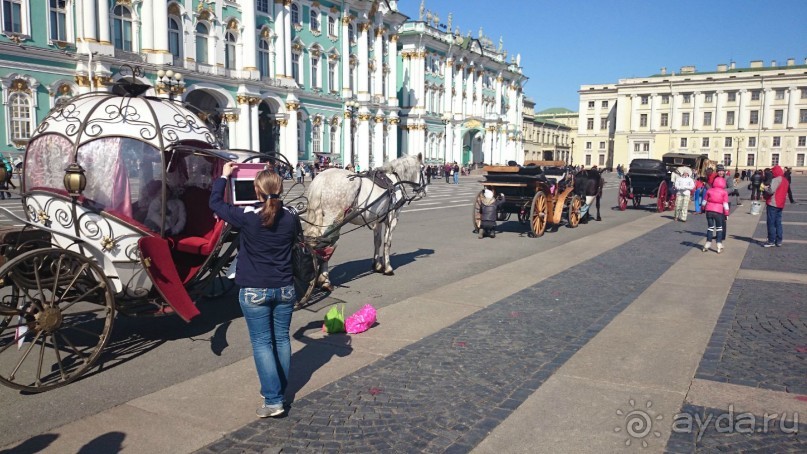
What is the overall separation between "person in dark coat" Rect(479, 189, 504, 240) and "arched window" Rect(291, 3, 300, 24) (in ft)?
107

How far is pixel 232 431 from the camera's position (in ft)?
14.3

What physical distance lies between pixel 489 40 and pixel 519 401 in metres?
87.8

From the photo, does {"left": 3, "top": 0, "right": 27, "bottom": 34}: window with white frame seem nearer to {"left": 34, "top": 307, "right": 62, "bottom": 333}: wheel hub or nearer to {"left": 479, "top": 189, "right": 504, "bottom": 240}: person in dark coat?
{"left": 479, "top": 189, "right": 504, "bottom": 240}: person in dark coat

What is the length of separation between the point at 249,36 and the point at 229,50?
155 cm

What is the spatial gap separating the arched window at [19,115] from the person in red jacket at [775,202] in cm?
2846

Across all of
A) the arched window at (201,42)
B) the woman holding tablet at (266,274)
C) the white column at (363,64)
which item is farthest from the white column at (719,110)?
the woman holding tablet at (266,274)

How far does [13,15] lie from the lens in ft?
85.7

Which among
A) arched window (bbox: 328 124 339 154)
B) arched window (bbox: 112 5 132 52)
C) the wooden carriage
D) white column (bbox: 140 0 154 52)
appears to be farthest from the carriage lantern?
arched window (bbox: 328 124 339 154)

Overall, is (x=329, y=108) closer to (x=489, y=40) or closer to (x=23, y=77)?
(x=23, y=77)

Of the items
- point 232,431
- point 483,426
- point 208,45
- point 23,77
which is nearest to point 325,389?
point 232,431

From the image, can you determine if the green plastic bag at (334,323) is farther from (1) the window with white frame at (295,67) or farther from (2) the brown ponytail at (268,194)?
(1) the window with white frame at (295,67)

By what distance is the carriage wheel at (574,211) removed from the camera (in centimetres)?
1808

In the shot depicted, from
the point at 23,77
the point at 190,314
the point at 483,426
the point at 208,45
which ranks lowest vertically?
the point at 483,426

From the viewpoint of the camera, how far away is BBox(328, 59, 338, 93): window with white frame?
47406 millimetres
